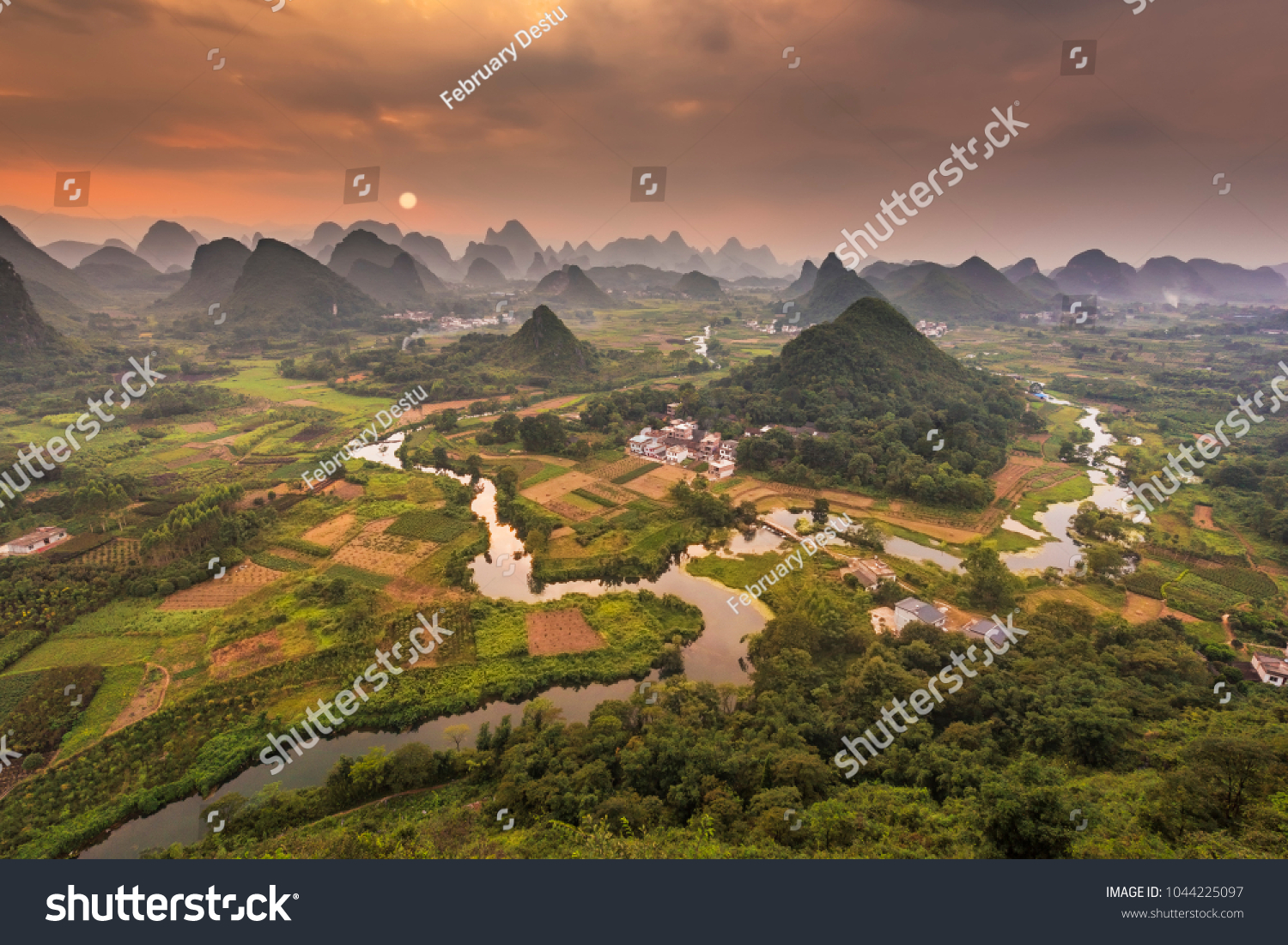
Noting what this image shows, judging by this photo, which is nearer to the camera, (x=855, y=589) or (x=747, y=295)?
(x=855, y=589)

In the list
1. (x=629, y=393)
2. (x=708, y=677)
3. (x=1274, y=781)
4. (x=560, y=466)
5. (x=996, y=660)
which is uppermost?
(x=629, y=393)

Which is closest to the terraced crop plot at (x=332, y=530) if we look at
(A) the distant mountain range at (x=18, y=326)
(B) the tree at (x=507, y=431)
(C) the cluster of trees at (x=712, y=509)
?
(B) the tree at (x=507, y=431)

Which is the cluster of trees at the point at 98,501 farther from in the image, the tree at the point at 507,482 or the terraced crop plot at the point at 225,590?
the tree at the point at 507,482

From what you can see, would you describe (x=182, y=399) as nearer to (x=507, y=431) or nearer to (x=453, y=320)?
(x=507, y=431)

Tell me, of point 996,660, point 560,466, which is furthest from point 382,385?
point 996,660

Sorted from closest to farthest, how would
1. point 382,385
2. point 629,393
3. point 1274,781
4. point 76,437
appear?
point 1274,781 → point 76,437 → point 629,393 → point 382,385

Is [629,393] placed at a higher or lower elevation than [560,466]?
higher

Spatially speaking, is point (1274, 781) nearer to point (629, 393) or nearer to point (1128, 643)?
point (1128, 643)
